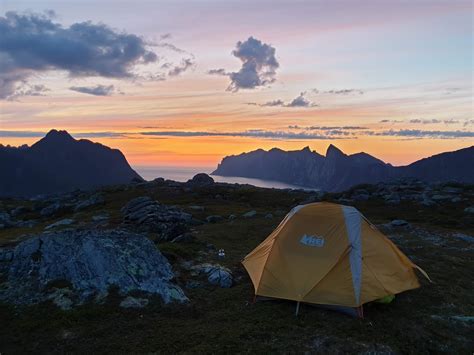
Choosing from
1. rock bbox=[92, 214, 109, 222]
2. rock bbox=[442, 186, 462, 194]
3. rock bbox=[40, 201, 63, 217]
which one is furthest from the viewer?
rock bbox=[40, 201, 63, 217]

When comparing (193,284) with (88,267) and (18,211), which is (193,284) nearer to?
(88,267)

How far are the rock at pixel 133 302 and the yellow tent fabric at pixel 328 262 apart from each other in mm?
4605

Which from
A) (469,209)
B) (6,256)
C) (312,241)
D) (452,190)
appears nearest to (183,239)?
(6,256)

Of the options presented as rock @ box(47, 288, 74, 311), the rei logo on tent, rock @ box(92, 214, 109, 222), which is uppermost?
the rei logo on tent

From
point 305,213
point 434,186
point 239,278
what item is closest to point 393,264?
point 305,213

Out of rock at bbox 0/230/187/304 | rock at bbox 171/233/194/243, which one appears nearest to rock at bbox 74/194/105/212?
rock at bbox 171/233/194/243

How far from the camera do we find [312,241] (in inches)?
639

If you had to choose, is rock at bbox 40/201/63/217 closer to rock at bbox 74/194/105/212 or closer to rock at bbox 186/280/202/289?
rock at bbox 74/194/105/212

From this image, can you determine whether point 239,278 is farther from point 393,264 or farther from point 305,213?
point 393,264

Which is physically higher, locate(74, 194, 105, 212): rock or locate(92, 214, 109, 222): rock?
locate(92, 214, 109, 222): rock

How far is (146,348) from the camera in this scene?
11.5 m

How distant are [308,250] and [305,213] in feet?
7.18

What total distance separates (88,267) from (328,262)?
1007 cm

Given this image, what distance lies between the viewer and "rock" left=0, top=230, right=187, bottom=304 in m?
14.9
